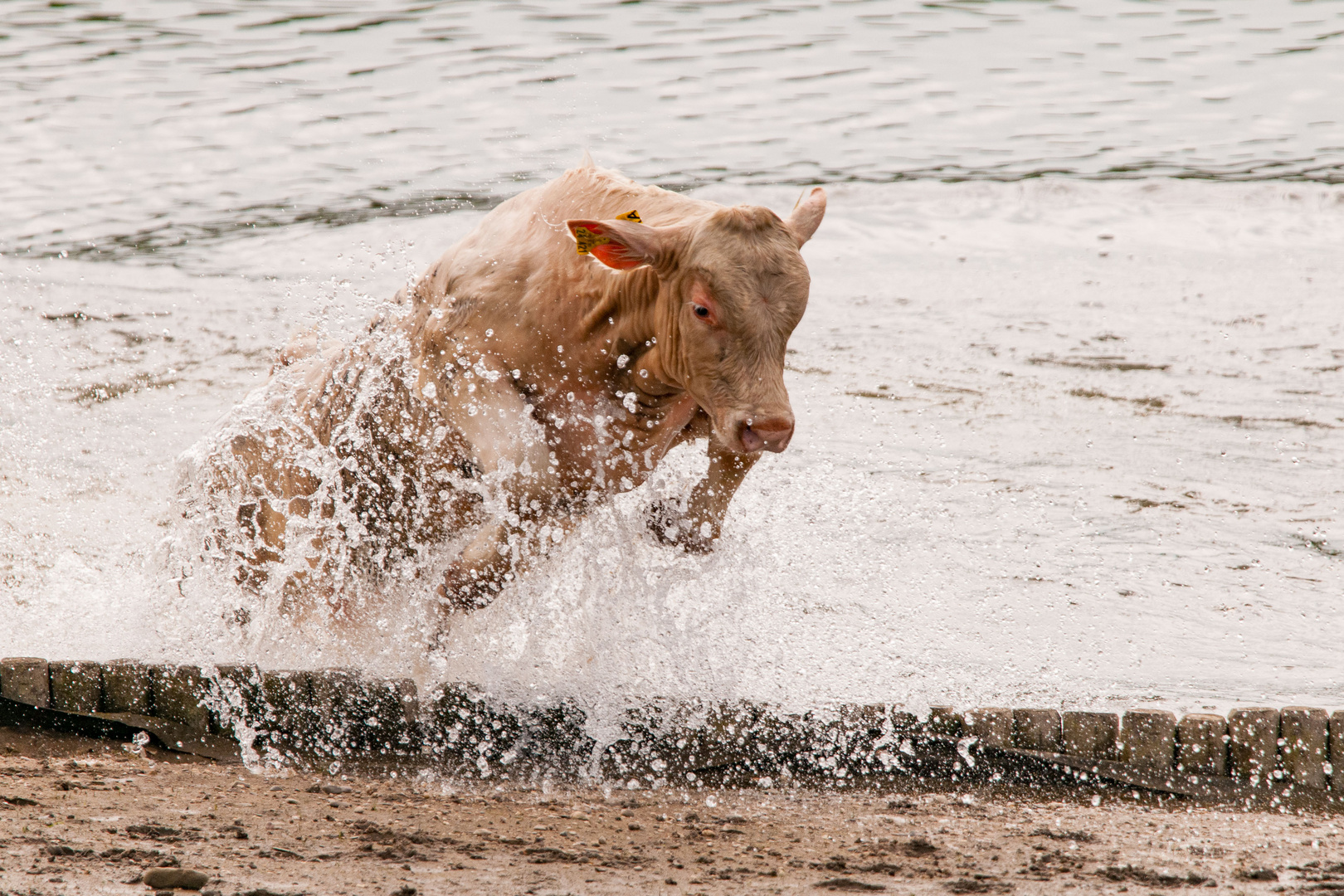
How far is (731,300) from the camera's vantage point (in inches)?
173

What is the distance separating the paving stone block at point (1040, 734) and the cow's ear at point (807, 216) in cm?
181

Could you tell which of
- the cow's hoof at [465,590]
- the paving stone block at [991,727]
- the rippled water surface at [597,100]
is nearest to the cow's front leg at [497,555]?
the cow's hoof at [465,590]

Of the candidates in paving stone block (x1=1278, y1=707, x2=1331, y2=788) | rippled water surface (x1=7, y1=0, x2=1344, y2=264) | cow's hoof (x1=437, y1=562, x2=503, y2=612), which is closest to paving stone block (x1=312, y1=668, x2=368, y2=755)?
cow's hoof (x1=437, y1=562, x2=503, y2=612)

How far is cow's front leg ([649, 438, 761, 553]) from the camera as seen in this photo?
5270 millimetres

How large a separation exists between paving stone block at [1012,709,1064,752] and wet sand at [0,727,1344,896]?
0.62ft

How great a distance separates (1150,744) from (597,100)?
49.2ft

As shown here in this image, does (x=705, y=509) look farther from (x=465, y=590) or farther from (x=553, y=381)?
(x=465, y=590)

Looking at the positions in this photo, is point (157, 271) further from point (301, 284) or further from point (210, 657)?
point (210, 657)

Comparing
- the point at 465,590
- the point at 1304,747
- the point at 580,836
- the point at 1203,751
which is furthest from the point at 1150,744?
the point at 465,590

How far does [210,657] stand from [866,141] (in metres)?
13.0

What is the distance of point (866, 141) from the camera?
56.4ft

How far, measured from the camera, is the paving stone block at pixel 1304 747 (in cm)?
486

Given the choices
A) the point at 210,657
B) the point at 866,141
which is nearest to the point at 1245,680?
the point at 210,657

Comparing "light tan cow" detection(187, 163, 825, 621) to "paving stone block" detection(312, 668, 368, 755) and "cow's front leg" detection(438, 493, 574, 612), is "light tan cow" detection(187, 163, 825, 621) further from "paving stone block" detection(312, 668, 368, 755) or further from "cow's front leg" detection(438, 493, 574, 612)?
"paving stone block" detection(312, 668, 368, 755)
